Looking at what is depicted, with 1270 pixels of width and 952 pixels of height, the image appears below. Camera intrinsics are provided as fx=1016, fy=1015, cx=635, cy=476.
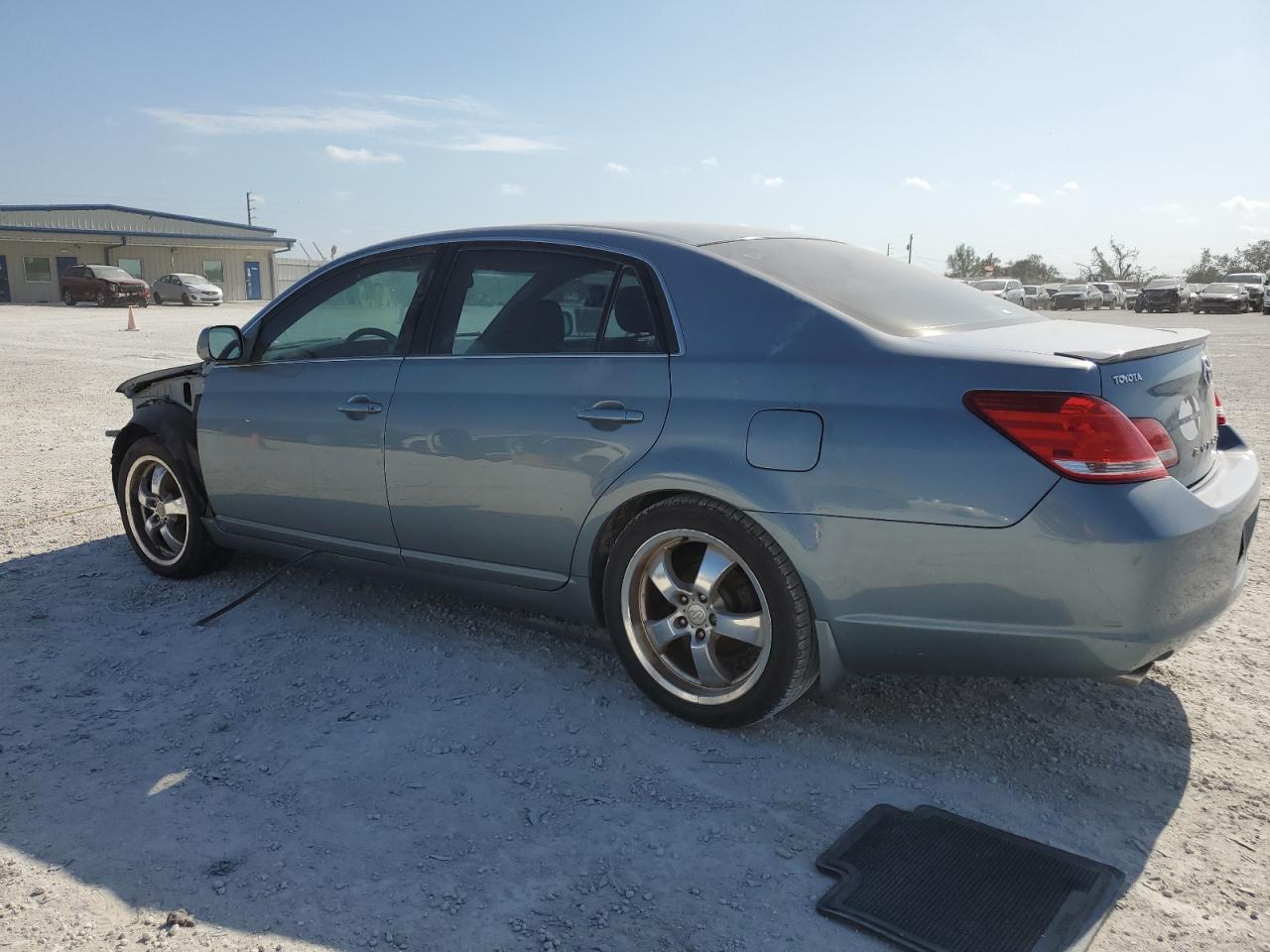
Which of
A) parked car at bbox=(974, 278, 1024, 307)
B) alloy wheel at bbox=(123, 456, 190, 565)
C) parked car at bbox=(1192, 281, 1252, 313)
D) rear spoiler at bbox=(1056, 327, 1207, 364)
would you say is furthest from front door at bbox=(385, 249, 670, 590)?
parked car at bbox=(1192, 281, 1252, 313)

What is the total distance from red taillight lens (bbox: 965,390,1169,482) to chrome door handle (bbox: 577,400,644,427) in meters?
1.16

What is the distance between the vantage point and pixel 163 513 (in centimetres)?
498

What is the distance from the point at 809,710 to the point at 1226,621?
2075mm

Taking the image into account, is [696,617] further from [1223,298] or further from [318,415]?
[1223,298]

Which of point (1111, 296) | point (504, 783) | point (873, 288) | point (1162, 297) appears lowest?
point (504, 783)

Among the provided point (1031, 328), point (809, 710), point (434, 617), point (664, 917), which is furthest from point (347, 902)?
point (1031, 328)

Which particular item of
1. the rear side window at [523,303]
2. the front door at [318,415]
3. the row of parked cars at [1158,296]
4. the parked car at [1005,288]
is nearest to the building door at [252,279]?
the row of parked cars at [1158,296]

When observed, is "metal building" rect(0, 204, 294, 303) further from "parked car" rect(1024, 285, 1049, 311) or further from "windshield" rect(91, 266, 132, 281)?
"parked car" rect(1024, 285, 1049, 311)

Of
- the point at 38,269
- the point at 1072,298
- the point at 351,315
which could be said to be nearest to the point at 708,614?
the point at 351,315

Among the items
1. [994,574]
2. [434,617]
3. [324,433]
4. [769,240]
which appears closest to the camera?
[994,574]

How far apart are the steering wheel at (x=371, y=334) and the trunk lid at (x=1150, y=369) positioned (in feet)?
7.00

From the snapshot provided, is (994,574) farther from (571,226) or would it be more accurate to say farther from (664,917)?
(571,226)

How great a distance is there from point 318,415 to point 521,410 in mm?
1080

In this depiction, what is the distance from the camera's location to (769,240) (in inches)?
146
